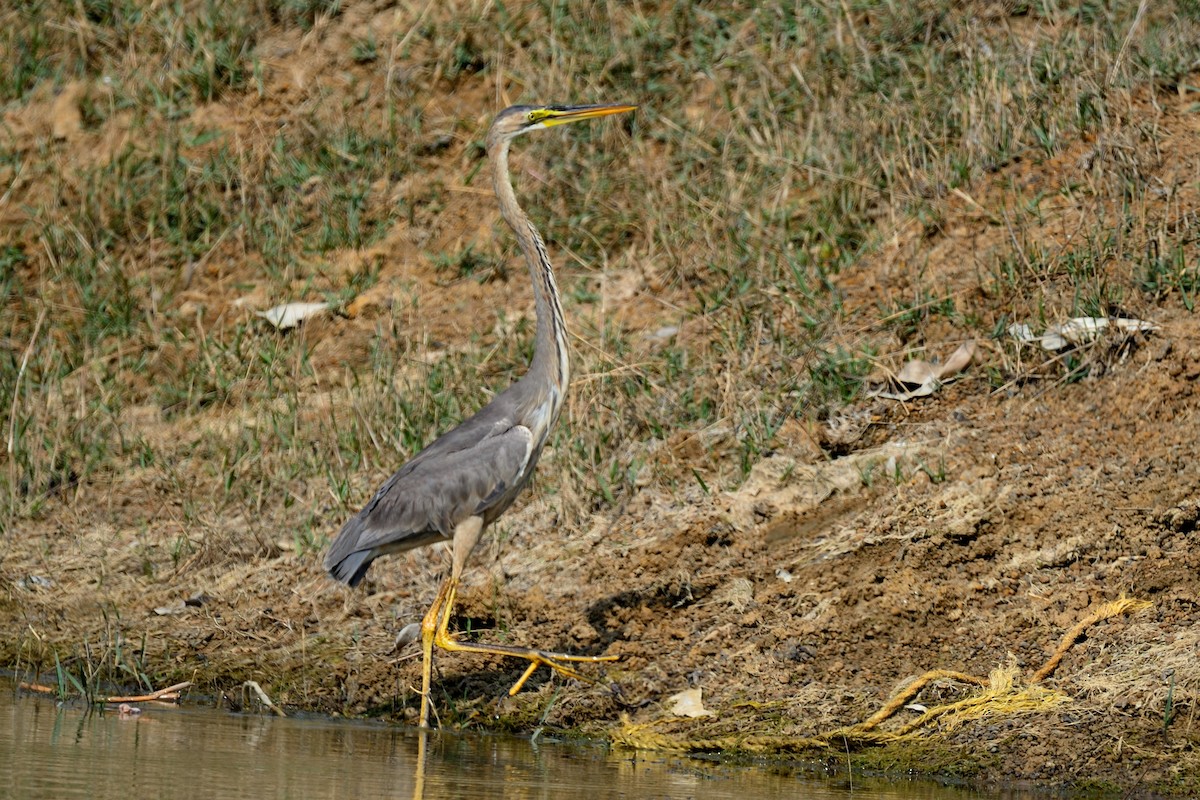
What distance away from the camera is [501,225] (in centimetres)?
1104

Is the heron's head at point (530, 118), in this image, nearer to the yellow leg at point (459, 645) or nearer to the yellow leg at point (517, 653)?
the yellow leg at point (459, 645)

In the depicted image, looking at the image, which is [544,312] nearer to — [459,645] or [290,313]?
[459,645]

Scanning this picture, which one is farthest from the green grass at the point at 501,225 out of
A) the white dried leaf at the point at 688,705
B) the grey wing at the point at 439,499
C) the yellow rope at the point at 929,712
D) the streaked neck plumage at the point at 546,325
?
the yellow rope at the point at 929,712

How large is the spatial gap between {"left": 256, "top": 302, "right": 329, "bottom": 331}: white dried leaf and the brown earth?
54.2 inches

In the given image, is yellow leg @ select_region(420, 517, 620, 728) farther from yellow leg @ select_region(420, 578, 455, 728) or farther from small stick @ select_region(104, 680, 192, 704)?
small stick @ select_region(104, 680, 192, 704)

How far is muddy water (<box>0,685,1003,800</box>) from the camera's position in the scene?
488 centimetres

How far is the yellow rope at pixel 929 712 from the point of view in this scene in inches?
224

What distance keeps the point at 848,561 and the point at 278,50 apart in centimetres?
763

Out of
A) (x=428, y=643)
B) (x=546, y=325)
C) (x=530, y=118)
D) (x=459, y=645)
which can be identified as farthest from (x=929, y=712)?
(x=530, y=118)

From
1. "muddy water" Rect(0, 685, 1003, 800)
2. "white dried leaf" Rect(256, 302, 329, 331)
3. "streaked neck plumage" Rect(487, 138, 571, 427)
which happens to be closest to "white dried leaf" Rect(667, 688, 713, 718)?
"muddy water" Rect(0, 685, 1003, 800)

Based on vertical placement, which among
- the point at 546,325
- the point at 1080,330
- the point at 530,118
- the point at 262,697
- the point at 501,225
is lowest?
the point at 262,697

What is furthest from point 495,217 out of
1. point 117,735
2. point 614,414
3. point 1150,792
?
point 1150,792

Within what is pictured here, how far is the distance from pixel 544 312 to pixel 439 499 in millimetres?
997

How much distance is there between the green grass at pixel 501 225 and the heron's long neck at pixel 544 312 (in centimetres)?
100
